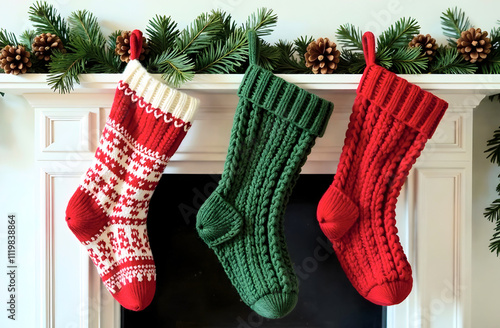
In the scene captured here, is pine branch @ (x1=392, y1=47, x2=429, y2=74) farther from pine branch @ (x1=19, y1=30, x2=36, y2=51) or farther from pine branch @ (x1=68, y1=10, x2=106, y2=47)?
pine branch @ (x1=19, y1=30, x2=36, y2=51)

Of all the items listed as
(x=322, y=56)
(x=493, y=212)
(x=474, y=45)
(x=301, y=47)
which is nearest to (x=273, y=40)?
(x=301, y=47)

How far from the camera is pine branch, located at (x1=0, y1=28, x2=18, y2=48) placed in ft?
3.75

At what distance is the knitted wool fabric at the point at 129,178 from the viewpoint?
1049 mm

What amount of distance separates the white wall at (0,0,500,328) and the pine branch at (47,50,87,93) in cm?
20

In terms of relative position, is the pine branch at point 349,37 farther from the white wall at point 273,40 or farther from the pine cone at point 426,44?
the pine cone at point 426,44

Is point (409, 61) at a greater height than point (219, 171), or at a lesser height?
greater

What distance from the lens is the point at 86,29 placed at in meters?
1.14

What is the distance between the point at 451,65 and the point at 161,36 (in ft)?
2.56

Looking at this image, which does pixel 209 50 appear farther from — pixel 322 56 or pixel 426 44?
pixel 426 44

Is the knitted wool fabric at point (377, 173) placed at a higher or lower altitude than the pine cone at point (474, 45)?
lower

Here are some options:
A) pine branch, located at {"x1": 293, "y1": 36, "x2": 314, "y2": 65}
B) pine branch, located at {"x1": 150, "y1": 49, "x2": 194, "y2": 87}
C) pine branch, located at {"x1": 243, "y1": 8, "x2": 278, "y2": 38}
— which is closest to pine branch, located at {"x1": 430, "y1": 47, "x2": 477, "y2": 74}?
pine branch, located at {"x1": 293, "y1": 36, "x2": 314, "y2": 65}

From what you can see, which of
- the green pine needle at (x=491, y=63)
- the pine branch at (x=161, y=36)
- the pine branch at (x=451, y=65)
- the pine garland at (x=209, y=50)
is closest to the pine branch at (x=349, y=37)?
the pine garland at (x=209, y=50)

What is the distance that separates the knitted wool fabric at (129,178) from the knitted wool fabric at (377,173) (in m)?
0.42

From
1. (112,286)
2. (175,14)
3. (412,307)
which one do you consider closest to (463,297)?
(412,307)
